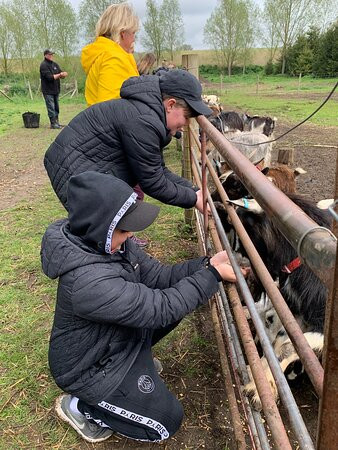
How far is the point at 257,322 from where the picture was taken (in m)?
1.37

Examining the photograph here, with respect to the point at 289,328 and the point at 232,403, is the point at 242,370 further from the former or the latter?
the point at 289,328

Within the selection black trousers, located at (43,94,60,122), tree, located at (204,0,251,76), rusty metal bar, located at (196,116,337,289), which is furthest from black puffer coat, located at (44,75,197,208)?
tree, located at (204,0,251,76)

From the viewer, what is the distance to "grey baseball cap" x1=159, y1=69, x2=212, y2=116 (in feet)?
7.75

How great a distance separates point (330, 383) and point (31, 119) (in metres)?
15.0

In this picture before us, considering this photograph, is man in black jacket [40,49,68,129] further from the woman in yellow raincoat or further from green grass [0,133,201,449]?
the woman in yellow raincoat

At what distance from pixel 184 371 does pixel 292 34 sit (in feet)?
161

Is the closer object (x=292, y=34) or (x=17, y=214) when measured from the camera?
(x=17, y=214)

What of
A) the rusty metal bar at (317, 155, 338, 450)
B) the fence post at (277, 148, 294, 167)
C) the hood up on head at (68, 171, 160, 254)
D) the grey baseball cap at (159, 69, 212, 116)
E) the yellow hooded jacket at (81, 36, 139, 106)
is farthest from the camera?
the fence post at (277, 148, 294, 167)

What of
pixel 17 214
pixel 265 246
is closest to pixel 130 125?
pixel 265 246

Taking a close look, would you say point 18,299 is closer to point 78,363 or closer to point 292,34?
point 78,363

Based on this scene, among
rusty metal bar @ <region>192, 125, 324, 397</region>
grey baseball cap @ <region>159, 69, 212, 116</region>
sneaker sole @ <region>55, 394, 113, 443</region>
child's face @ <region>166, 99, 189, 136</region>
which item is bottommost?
sneaker sole @ <region>55, 394, 113, 443</region>

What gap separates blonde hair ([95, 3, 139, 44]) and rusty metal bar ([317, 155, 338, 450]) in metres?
3.01

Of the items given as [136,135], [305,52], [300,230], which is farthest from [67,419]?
[305,52]

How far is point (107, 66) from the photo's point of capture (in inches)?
123
